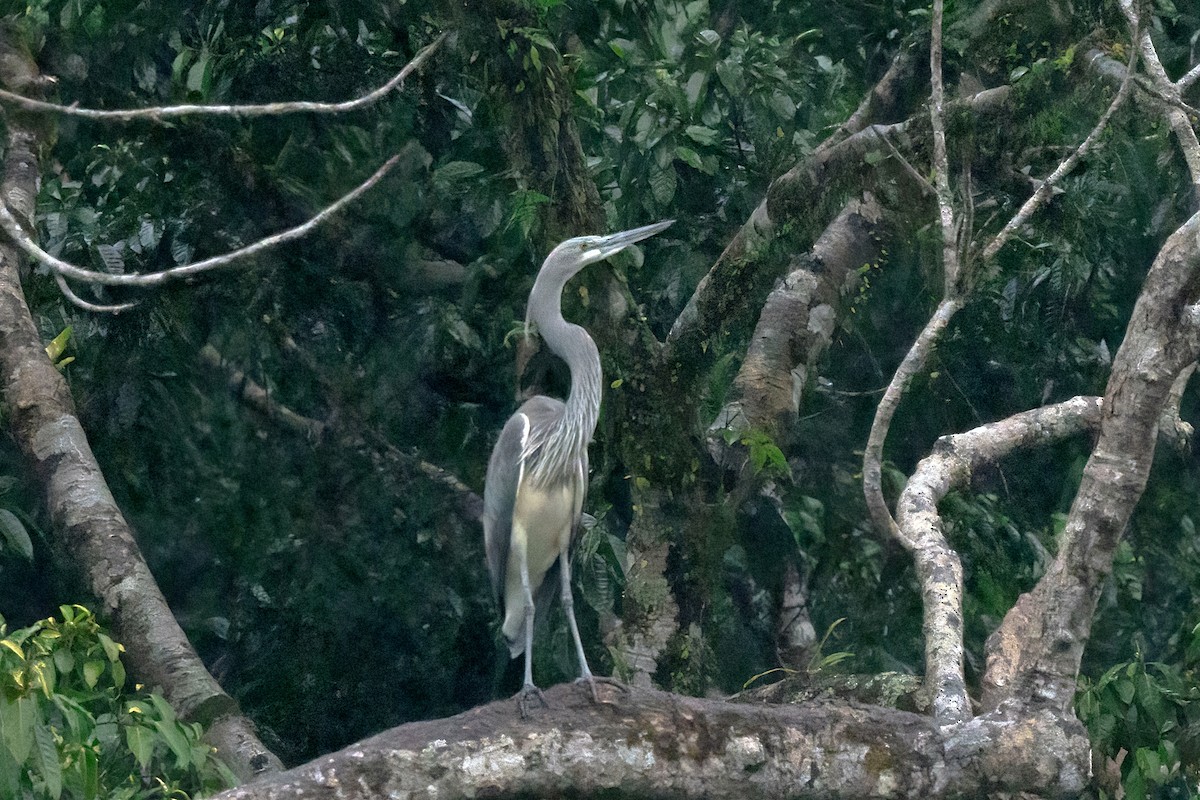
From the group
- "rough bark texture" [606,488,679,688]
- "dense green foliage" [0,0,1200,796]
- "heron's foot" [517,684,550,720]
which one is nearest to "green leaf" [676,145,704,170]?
"dense green foliage" [0,0,1200,796]

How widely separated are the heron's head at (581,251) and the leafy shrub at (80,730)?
1742mm

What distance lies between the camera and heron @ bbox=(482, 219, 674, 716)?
4.31m

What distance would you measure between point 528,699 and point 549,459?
1.26m

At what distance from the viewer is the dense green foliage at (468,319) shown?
4.68 meters

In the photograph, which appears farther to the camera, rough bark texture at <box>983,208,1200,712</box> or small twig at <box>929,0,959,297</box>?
small twig at <box>929,0,959,297</box>

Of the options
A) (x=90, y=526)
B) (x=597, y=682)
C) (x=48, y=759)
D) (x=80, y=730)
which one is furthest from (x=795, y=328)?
(x=48, y=759)

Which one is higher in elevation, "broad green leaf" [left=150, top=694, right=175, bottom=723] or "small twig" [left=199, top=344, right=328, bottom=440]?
"small twig" [left=199, top=344, right=328, bottom=440]

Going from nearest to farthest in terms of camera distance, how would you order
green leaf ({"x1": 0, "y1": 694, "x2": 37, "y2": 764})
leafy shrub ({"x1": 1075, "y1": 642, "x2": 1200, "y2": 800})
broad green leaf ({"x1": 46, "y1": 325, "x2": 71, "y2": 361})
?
green leaf ({"x1": 0, "y1": 694, "x2": 37, "y2": 764}) < leafy shrub ({"x1": 1075, "y1": 642, "x2": 1200, "y2": 800}) < broad green leaf ({"x1": 46, "y1": 325, "x2": 71, "y2": 361})

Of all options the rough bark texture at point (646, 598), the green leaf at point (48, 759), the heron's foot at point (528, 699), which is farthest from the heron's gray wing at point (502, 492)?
the green leaf at point (48, 759)

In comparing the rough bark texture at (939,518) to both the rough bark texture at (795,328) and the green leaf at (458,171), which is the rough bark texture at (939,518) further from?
the green leaf at (458,171)

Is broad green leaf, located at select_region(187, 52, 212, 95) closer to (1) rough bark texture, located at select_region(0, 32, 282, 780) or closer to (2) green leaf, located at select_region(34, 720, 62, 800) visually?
(1) rough bark texture, located at select_region(0, 32, 282, 780)

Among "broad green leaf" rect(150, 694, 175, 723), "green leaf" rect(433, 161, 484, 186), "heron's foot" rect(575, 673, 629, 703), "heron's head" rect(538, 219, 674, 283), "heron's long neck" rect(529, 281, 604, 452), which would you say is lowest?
"broad green leaf" rect(150, 694, 175, 723)

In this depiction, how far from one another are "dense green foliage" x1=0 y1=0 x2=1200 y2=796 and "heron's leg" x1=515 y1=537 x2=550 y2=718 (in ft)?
0.79

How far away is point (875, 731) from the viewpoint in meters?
3.13
